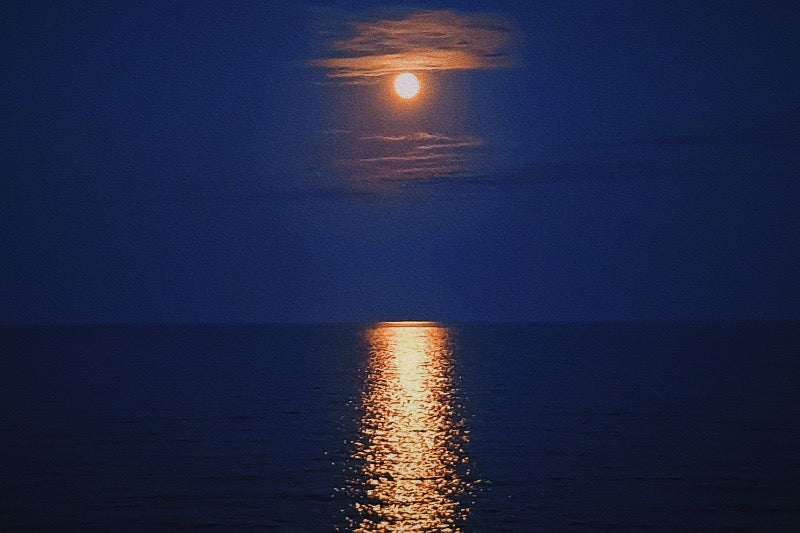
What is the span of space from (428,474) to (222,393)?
47039 millimetres

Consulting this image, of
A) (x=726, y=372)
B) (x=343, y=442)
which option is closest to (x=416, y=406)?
(x=343, y=442)

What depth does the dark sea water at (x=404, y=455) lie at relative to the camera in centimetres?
3438

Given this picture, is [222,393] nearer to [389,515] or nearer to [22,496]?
[22,496]

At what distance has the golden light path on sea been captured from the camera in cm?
3438

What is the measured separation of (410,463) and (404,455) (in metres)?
2.71

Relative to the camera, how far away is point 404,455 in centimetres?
4900

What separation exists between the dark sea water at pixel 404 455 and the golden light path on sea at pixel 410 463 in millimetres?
175

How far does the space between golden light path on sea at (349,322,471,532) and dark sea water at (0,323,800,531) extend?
17 centimetres

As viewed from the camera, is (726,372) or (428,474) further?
(726,372)

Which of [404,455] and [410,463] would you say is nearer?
[410,463]

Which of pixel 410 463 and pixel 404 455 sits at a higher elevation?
pixel 404 455

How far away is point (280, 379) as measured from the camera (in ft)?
340

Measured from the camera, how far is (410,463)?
1823 inches

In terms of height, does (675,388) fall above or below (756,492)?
above
